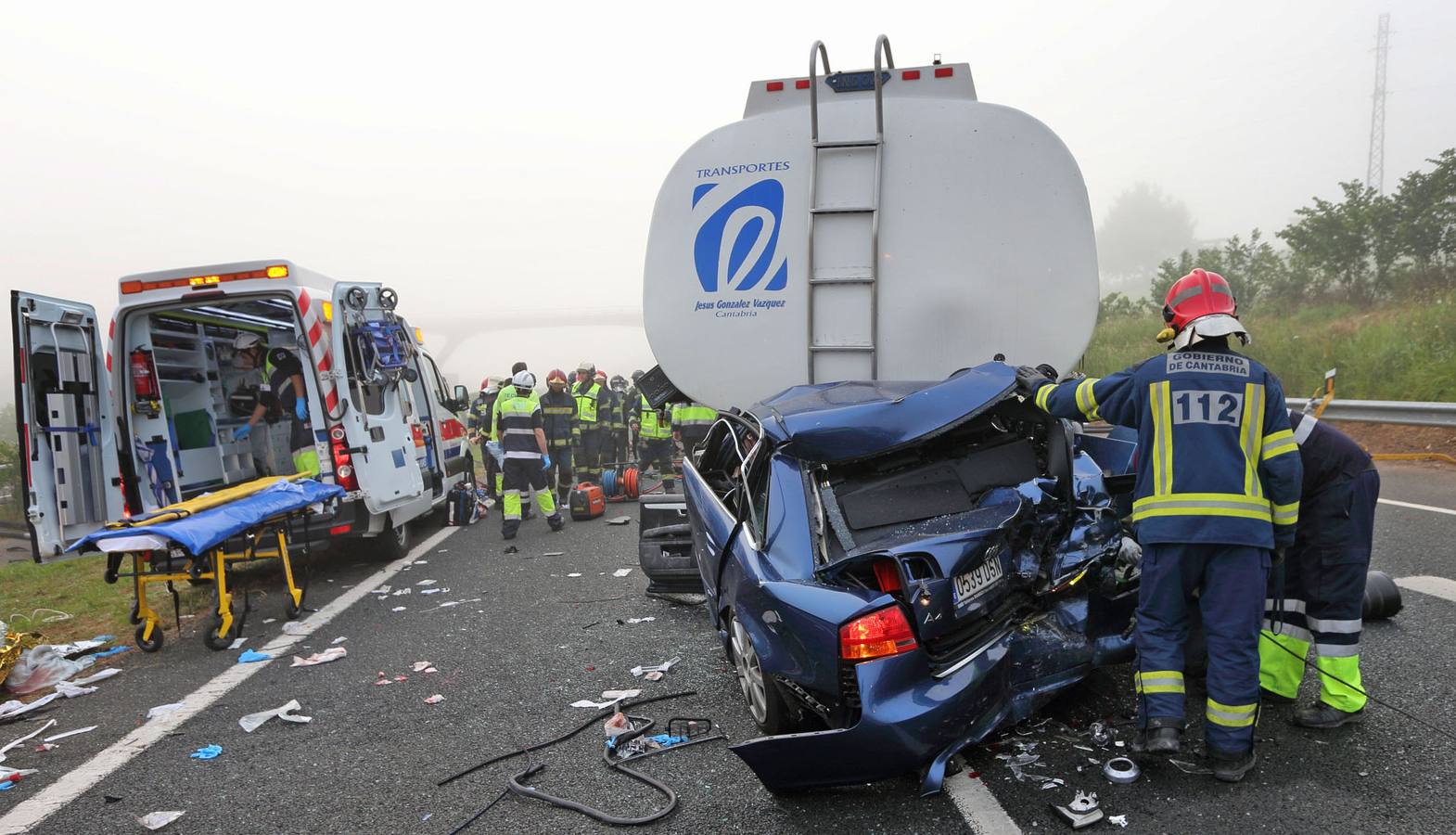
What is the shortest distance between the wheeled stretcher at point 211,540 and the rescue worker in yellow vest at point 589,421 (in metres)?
6.45

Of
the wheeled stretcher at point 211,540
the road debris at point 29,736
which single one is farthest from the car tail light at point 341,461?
the road debris at point 29,736

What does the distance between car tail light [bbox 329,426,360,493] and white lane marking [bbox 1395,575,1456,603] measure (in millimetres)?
7336

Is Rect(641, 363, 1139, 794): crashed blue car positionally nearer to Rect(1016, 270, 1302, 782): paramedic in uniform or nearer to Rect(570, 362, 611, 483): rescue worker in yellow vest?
Rect(1016, 270, 1302, 782): paramedic in uniform

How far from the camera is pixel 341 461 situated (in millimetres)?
6766

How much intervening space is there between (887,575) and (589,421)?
10.4 metres

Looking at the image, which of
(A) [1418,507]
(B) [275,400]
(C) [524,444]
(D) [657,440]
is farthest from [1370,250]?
(B) [275,400]

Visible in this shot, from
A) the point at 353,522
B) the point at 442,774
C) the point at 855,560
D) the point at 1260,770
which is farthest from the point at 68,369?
the point at 1260,770

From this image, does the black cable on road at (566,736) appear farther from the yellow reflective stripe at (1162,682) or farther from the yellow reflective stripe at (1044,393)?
the yellow reflective stripe at (1044,393)

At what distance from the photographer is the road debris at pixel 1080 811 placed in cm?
268

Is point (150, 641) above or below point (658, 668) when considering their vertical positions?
below

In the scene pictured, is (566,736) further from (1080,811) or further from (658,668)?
(1080,811)

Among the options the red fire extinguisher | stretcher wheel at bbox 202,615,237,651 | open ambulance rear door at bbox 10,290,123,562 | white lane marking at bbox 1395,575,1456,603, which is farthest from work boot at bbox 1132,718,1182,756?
the red fire extinguisher

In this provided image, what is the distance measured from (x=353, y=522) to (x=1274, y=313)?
64.0ft

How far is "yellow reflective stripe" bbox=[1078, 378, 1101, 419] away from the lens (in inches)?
128
